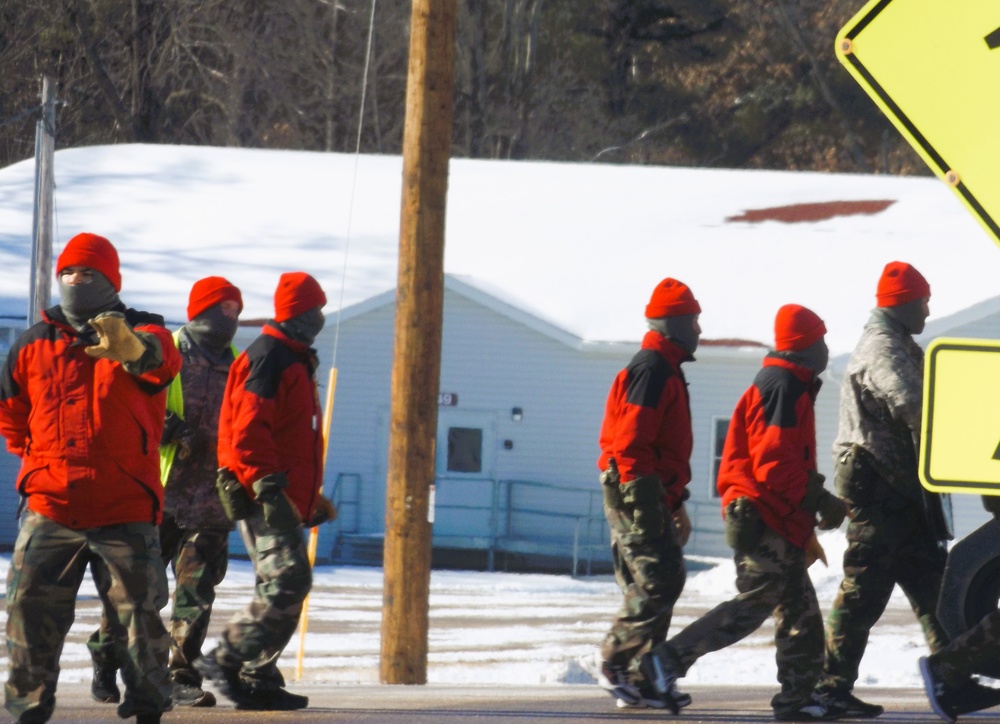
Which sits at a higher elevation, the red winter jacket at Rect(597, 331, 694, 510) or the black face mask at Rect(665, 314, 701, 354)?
the black face mask at Rect(665, 314, 701, 354)

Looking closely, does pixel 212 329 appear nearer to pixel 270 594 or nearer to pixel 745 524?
pixel 270 594

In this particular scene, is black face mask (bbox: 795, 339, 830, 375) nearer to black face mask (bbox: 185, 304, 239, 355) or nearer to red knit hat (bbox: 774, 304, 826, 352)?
red knit hat (bbox: 774, 304, 826, 352)

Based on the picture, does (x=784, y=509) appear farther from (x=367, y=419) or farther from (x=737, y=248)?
(x=737, y=248)

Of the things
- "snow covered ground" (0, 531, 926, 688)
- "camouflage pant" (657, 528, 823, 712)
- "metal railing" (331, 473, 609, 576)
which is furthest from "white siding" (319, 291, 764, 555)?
"camouflage pant" (657, 528, 823, 712)

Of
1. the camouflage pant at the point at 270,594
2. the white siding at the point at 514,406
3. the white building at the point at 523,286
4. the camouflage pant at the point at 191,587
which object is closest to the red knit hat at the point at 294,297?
the camouflage pant at the point at 270,594

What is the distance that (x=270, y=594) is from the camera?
7125 millimetres

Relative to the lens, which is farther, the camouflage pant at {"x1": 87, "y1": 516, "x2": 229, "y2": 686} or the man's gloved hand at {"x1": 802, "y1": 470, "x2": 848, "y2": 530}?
the camouflage pant at {"x1": 87, "y1": 516, "x2": 229, "y2": 686}

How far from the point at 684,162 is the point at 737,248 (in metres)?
17.6

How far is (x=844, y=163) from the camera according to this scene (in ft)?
141

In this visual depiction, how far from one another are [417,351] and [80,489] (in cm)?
385

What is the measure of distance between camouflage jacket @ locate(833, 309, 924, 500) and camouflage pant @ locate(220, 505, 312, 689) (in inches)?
96.9

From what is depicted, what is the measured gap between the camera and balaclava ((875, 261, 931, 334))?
7.48 meters

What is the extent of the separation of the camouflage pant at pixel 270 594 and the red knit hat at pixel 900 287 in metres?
2.78

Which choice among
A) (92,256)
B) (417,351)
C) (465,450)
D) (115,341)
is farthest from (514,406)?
(115,341)
